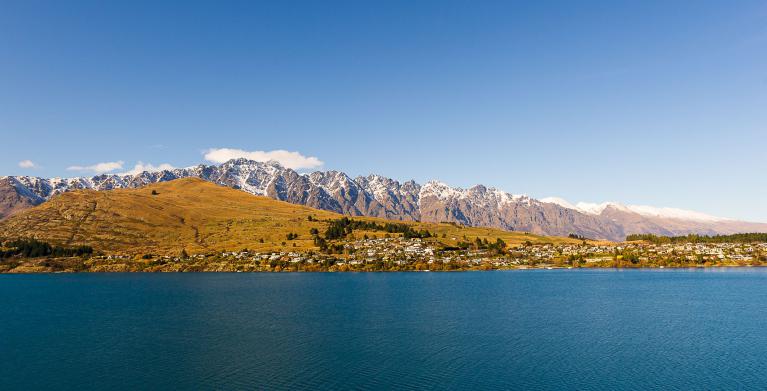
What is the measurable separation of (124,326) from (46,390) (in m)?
42.0

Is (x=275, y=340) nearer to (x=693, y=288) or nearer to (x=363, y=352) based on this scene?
(x=363, y=352)

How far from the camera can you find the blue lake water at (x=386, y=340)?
63875mm

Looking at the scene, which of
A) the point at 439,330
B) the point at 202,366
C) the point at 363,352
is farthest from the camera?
the point at 439,330

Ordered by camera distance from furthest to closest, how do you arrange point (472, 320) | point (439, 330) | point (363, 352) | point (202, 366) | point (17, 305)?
point (17, 305), point (472, 320), point (439, 330), point (363, 352), point (202, 366)

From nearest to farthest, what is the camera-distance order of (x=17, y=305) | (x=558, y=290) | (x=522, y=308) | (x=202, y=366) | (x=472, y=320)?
(x=202, y=366) < (x=472, y=320) < (x=522, y=308) < (x=17, y=305) < (x=558, y=290)

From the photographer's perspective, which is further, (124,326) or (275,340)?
(124,326)

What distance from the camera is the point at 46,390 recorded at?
5962cm

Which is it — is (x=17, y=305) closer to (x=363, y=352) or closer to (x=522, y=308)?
(x=363, y=352)

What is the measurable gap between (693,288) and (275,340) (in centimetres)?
14392

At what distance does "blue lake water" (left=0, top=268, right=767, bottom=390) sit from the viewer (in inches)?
2515

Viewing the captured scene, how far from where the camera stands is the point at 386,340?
85.8 m

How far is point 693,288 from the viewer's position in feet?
539

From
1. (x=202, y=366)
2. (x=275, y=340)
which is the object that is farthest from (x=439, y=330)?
(x=202, y=366)

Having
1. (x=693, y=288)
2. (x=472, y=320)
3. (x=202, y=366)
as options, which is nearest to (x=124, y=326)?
(x=202, y=366)
